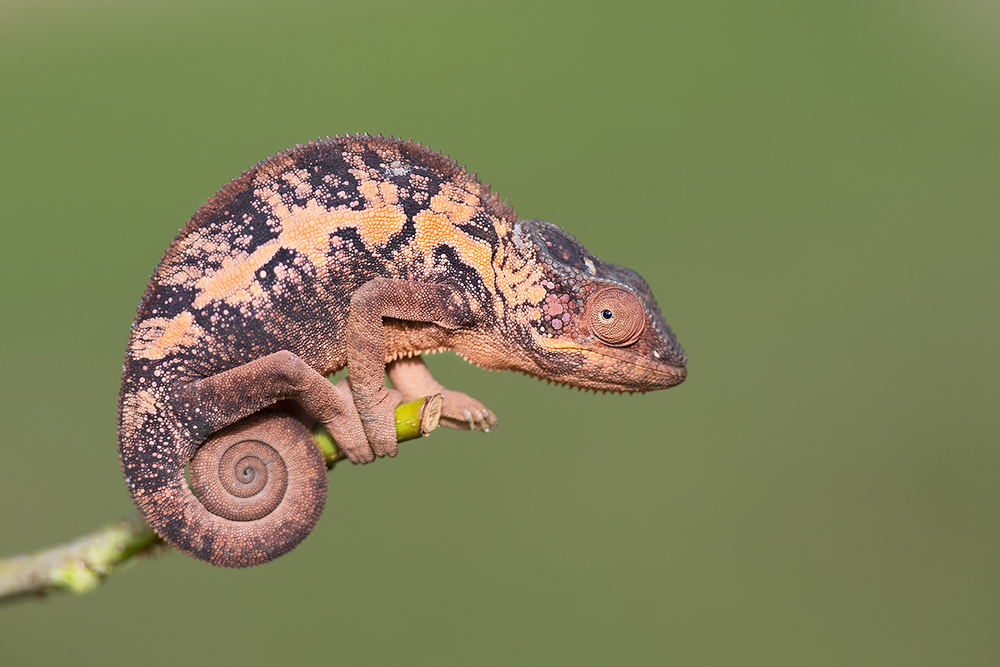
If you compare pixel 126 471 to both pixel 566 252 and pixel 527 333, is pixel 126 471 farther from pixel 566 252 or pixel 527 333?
pixel 566 252

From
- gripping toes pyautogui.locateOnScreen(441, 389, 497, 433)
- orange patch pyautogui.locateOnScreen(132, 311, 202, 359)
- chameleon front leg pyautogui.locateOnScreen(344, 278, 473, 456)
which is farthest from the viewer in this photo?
gripping toes pyautogui.locateOnScreen(441, 389, 497, 433)

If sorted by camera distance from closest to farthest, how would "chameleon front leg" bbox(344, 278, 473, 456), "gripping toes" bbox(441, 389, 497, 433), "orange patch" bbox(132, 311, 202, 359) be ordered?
"orange patch" bbox(132, 311, 202, 359) < "chameleon front leg" bbox(344, 278, 473, 456) < "gripping toes" bbox(441, 389, 497, 433)

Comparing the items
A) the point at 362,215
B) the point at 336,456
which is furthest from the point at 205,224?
the point at 336,456

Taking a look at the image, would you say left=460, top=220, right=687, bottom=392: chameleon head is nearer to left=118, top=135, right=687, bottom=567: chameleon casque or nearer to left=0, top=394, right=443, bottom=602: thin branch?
left=118, top=135, right=687, bottom=567: chameleon casque

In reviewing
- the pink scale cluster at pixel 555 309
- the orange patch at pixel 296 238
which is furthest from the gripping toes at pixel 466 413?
the orange patch at pixel 296 238

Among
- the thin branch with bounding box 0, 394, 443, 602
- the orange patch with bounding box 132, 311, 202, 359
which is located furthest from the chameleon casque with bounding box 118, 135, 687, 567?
the thin branch with bounding box 0, 394, 443, 602

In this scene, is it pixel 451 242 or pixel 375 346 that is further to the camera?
pixel 451 242

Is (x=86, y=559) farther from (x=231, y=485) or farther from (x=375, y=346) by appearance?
(x=375, y=346)

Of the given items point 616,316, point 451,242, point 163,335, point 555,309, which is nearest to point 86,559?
point 163,335
